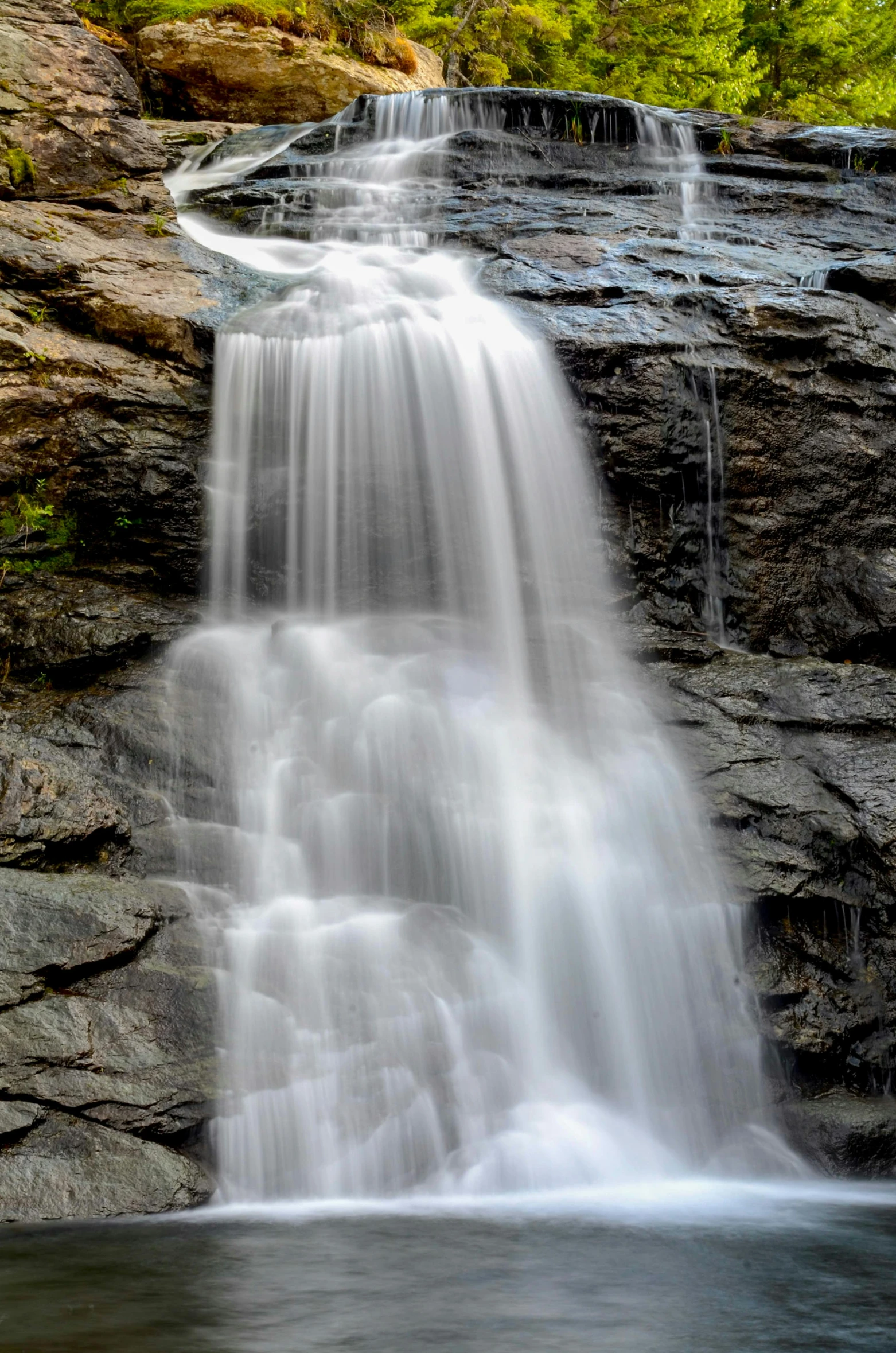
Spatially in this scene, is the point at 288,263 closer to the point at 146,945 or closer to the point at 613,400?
the point at 613,400

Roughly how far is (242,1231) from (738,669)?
4795mm

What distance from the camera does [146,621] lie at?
278 inches

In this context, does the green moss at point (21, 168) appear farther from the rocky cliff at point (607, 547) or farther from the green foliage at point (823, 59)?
the green foliage at point (823, 59)

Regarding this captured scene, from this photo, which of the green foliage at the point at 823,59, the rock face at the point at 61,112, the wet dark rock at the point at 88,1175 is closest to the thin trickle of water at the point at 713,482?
the rock face at the point at 61,112

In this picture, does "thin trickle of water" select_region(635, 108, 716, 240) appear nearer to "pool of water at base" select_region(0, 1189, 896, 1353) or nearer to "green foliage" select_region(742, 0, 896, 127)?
"pool of water at base" select_region(0, 1189, 896, 1353)

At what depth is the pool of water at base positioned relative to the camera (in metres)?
3.14

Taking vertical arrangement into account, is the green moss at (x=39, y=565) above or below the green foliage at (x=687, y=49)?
below

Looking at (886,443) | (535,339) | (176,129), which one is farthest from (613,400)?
(176,129)

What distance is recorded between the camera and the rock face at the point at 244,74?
545 inches

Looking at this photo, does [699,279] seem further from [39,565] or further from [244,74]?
[244,74]

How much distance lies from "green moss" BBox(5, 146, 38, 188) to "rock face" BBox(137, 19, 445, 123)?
5790 mm

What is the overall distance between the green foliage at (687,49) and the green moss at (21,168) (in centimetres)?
841

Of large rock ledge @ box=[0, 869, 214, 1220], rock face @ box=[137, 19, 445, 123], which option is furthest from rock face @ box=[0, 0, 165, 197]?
large rock ledge @ box=[0, 869, 214, 1220]

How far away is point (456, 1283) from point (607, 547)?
5.52 m
